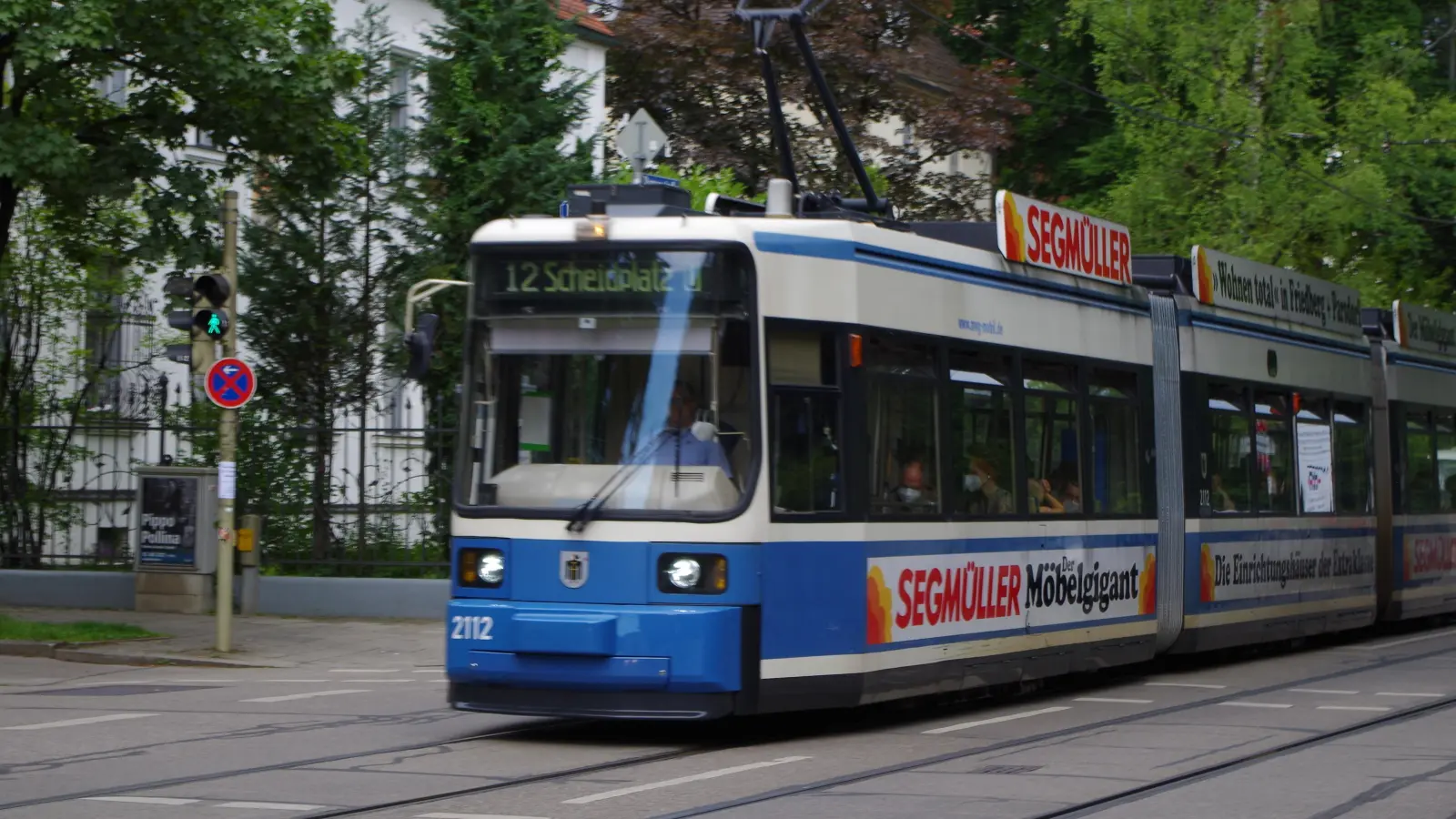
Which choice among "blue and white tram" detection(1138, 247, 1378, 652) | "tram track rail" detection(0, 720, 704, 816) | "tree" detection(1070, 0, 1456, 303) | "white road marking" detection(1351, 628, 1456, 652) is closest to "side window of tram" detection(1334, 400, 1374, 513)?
"blue and white tram" detection(1138, 247, 1378, 652)

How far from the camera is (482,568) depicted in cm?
1086

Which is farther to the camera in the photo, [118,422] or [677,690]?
A: [118,422]

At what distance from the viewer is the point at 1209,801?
8703 millimetres

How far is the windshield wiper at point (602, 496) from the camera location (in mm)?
10531

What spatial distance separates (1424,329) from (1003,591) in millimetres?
10887


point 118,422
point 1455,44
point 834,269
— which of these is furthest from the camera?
point 1455,44

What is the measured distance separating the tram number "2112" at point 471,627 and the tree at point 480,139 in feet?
38.5

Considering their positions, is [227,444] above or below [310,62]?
below

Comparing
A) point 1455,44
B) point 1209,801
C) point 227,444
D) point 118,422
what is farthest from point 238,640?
point 1455,44

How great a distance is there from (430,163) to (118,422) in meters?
4.47

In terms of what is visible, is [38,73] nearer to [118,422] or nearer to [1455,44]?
[118,422]

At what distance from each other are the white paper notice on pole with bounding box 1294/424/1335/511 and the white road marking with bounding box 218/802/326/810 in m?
11.5

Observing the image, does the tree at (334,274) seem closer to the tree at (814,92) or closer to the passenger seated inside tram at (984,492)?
the tree at (814,92)

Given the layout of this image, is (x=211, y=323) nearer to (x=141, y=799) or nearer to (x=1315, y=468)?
(x=141, y=799)
